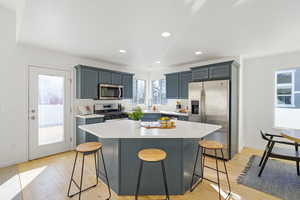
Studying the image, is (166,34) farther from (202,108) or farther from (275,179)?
(275,179)

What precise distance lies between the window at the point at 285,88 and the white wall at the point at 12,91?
638 centimetres

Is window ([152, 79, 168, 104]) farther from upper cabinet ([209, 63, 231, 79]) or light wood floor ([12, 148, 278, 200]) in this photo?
light wood floor ([12, 148, 278, 200])

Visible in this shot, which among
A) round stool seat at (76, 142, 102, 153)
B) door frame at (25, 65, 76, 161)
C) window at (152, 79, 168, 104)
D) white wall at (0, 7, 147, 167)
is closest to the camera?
round stool seat at (76, 142, 102, 153)

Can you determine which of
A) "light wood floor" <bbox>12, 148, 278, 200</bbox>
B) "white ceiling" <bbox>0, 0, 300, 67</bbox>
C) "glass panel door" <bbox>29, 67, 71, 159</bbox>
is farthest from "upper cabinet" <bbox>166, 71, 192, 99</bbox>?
"glass panel door" <bbox>29, 67, 71, 159</bbox>

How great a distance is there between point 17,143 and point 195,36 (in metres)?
4.42

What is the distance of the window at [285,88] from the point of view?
3.81 metres

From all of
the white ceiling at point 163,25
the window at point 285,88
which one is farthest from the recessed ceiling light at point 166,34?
the window at point 285,88

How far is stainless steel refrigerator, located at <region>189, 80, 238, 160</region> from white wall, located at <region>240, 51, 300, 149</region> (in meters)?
0.88

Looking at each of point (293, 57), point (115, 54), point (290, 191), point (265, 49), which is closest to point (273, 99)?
point (293, 57)

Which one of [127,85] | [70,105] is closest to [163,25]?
[127,85]

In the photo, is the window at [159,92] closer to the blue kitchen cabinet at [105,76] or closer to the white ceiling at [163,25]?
the blue kitchen cabinet at [105,76]

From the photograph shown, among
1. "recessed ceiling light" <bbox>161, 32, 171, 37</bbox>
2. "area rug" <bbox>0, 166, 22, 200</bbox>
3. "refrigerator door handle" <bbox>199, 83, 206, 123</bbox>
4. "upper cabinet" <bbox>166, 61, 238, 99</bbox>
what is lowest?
"area rug" <bbox>0, 166, 22, 200</bbox>

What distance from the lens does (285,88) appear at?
153 inches

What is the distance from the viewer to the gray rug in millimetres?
2285
